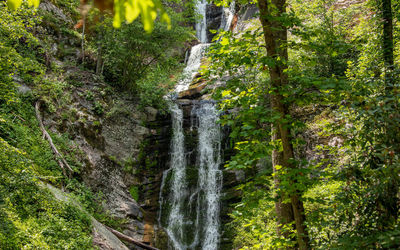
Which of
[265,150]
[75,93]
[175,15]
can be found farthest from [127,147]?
[265,150]

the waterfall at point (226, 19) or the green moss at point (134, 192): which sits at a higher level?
the waterfall at point (226, 19)

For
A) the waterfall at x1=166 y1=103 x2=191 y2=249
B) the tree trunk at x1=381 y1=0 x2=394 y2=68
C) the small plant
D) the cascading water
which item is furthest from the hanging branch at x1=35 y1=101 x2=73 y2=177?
the tree trunk at x1=381 y1=0 x2=394 y2=68

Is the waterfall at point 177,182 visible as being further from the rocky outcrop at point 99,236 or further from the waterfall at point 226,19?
the waterfall at point 226,19

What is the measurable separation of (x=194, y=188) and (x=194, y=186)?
0.10 meters

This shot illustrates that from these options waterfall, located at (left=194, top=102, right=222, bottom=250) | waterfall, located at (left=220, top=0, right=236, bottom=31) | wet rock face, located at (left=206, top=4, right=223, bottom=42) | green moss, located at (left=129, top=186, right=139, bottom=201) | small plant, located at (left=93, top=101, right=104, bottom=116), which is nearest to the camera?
waterfall, located at (left=194, top=102, right=222, bottom=250)

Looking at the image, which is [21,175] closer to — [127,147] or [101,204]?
[101,204]

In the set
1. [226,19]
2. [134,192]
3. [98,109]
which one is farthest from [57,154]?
[226,19]

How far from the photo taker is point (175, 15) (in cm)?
1383

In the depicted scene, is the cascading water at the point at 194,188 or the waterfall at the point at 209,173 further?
the waterfall at the point at 209,173

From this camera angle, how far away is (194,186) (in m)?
14.0

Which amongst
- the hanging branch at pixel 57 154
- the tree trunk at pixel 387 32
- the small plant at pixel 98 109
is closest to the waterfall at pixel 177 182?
the small plant at pixel 98 109

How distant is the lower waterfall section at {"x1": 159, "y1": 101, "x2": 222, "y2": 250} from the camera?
1245 centimetres

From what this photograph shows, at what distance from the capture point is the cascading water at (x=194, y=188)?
12.4 metres

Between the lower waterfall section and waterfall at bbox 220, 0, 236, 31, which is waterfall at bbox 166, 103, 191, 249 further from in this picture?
waterfall at bbox 220, 0, 236, 31
